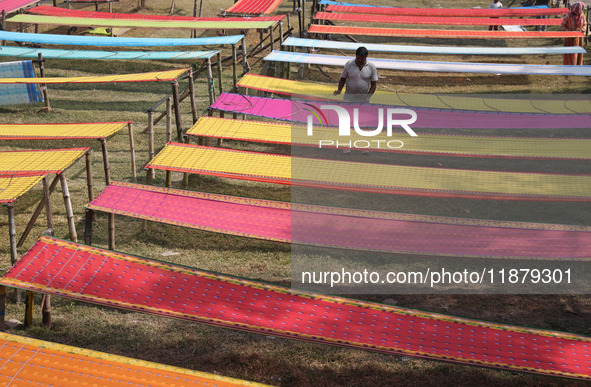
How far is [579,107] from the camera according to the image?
902 cm

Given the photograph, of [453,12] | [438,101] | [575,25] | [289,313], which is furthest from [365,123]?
[453,12]

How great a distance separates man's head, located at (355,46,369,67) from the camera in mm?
7562

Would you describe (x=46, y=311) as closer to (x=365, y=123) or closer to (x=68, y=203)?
(x=68, y=203)

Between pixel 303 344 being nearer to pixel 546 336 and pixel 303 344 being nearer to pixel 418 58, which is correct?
pixel 546 336

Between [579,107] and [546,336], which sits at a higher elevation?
[579,107]

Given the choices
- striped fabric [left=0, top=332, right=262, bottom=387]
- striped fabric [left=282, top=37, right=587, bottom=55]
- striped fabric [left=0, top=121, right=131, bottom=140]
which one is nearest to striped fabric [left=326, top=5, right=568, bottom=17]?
striped fabric [left=282, top=37, right=587, bottom=55]

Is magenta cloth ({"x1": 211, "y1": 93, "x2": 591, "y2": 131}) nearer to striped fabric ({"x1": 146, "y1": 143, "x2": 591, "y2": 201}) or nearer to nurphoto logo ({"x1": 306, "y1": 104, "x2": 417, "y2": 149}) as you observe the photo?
nurphoto logo ({"x1": 306, "y1": 104, "x2": 417, "y2": 149})

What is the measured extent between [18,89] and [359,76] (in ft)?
16.1

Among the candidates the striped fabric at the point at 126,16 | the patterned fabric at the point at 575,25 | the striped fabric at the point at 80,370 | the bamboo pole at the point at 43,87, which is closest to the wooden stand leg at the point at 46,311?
the striped fabric at the point at 80,370

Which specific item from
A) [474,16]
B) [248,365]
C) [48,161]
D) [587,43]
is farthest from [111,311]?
[587,43]

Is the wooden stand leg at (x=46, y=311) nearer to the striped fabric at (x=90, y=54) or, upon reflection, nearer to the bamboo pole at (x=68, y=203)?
the bamboo pole at (x=68, y=203)

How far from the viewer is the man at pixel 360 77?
25.6 feet

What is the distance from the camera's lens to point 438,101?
9.24m

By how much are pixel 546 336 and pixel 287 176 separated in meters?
3.00
